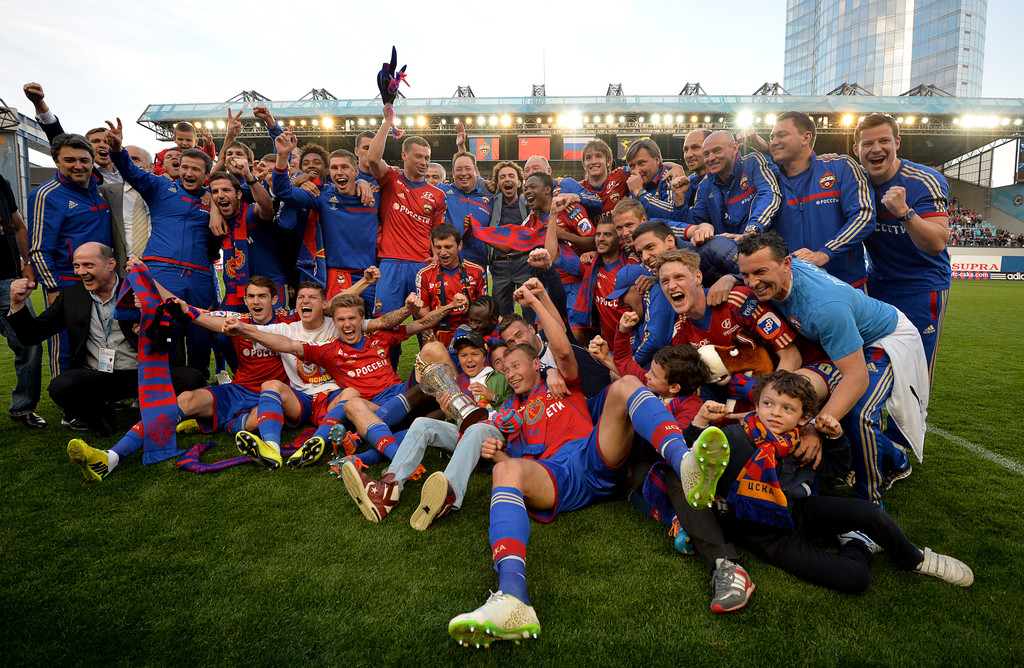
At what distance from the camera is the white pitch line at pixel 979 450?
369 centimetres

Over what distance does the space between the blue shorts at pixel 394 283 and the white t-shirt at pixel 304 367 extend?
0.81 metres

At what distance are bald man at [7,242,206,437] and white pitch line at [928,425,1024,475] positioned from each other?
6271 mm

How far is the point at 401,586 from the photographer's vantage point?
2.37 m

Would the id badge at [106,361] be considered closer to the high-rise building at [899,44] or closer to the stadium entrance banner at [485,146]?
the stadium entrance banner at [485,146]

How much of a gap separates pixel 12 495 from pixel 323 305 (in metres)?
2.37

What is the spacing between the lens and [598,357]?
365cm

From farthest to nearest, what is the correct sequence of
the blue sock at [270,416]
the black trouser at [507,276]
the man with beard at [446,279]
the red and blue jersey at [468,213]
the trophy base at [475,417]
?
the red and blue jersey at [468,213] → the black trouser at [507,276] → the man with beard at [446,279] → the blue sock at [270,416] → the trophy base at [475,417]

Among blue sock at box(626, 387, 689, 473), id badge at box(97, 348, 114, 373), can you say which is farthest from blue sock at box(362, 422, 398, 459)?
id badge at box(97, 348, 114, 373)

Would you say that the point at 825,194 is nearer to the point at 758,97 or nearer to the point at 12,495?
the point at 12,495

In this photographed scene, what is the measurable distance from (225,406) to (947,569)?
16.2ft

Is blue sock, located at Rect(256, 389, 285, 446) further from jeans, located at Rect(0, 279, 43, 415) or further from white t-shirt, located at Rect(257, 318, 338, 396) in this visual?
jeans, located at Rect(0, 279, 43, 415)

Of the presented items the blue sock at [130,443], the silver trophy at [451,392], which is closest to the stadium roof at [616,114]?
the blue sock at [130,443]

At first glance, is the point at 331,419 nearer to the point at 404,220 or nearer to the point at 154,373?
the point at 154,373

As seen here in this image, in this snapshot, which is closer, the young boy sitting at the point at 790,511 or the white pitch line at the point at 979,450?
the young boy sitting at the point at 790,511
